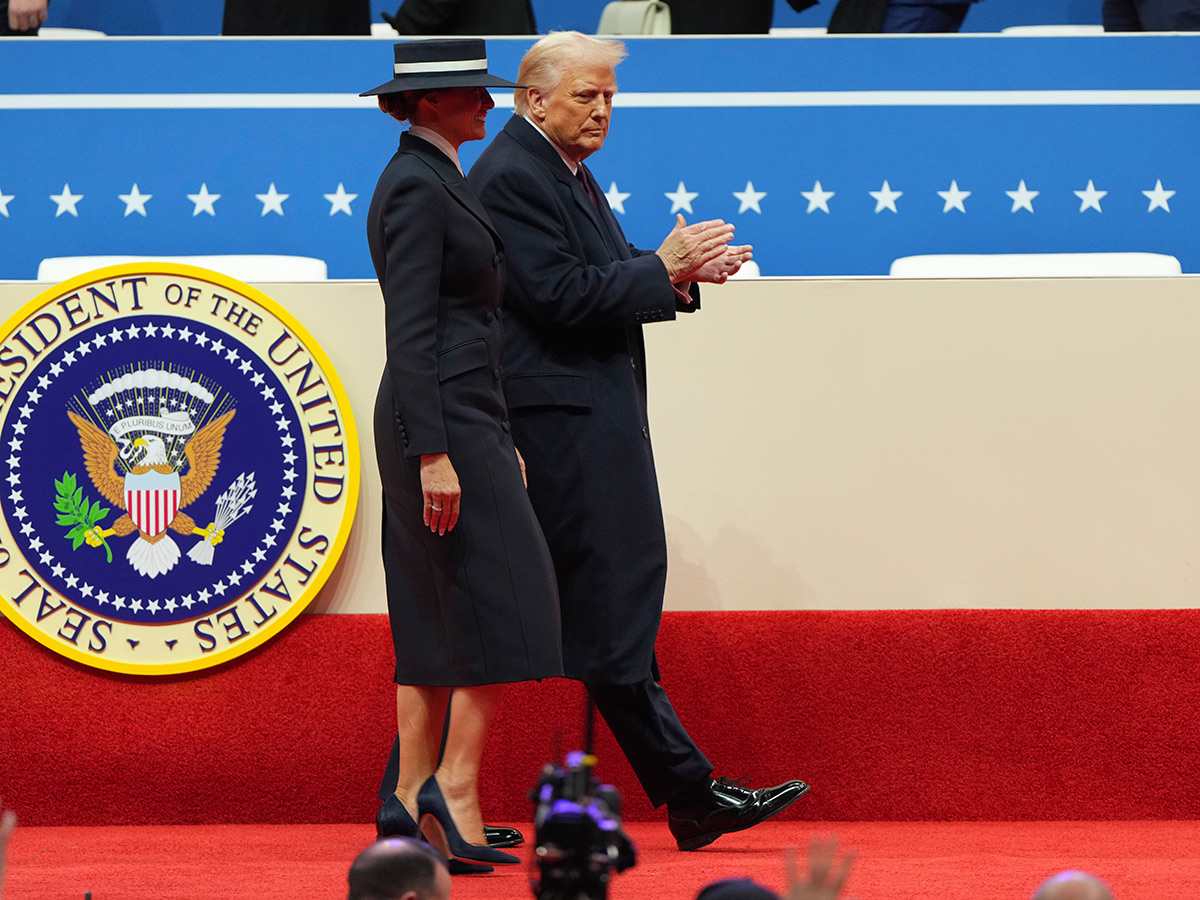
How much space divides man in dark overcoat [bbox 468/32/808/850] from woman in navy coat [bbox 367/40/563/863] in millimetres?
226

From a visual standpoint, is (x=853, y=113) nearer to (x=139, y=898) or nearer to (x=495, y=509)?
(x=495, y=509)

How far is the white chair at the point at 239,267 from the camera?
3.48 m

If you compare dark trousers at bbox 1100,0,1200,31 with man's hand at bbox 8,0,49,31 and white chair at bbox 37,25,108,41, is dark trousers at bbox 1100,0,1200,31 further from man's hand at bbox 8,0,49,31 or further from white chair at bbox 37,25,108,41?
man's hand at bbox 8,0,49,31

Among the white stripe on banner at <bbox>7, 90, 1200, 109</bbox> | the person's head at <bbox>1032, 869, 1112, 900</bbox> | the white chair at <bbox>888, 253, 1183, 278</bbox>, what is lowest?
the person's head at <bbox>1032, 869, 1112, 900</bbox>

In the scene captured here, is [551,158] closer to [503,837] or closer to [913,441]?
[913,441]

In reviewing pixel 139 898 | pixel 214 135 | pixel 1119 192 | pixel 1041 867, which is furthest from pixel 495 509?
pixel 1119 192

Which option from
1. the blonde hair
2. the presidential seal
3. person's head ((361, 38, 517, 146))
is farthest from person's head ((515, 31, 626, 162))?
the presidential seal

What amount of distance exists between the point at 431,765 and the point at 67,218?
7.04 ft

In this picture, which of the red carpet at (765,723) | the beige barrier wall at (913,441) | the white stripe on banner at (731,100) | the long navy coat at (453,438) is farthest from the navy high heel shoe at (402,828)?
the white stripe on banner at (731,100)

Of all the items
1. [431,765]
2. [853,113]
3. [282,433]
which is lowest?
[431,765]

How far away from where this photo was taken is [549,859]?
1.34 metres

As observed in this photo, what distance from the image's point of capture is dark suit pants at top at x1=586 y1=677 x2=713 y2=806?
286 centimetres

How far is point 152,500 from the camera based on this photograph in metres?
3.24

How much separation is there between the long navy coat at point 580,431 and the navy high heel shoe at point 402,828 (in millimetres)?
430
